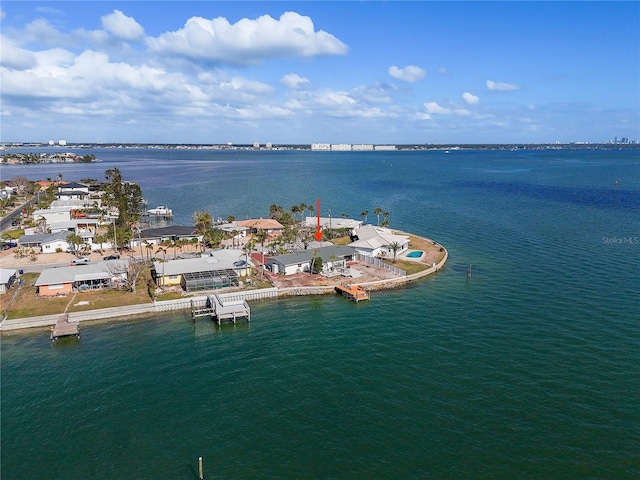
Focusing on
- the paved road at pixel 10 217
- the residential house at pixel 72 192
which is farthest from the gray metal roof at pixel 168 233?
the residential house at pixel 72 192

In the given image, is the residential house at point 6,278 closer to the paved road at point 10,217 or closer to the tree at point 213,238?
the tree at point 213,238

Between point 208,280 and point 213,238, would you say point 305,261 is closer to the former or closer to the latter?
point 208,280

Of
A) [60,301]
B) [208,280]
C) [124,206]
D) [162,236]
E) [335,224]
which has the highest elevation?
[124,206]

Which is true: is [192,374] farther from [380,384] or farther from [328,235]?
[328,235]

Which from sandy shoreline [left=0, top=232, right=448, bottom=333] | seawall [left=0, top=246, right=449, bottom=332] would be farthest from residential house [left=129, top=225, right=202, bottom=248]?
seawall [left=0, top=246, right=449, bottom=332]

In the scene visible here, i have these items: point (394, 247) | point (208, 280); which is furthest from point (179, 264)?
point (394, 247)

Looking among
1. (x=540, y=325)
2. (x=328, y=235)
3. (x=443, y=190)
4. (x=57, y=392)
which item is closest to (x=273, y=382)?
(x=57, y=392)
